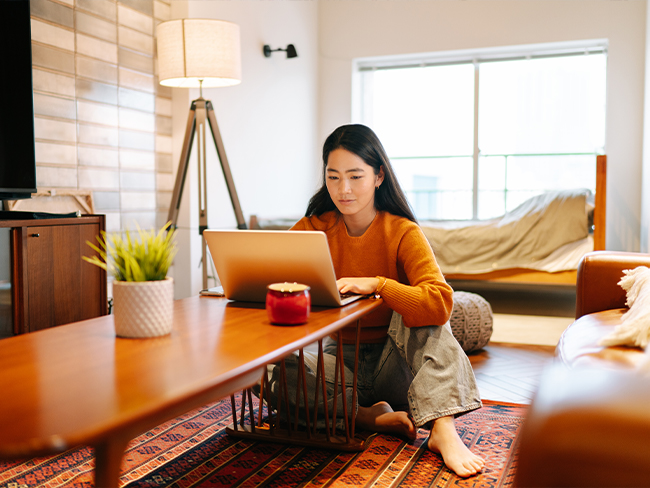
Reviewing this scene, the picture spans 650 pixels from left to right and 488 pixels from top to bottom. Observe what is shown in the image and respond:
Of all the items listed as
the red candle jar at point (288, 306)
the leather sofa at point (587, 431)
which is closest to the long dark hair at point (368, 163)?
the red candle jar at point (288, 306)

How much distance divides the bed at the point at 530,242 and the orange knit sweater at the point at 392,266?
190cm

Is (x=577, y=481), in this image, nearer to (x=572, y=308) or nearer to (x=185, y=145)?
(x=185, y=145)

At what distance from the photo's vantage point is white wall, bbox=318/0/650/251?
4.88m

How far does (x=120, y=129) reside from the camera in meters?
3.08

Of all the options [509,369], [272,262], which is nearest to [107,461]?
[272,262]

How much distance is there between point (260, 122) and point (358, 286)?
10.7ft

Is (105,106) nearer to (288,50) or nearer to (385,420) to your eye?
(288,50)

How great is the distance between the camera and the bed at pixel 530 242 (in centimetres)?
363

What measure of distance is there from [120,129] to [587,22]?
3.98m

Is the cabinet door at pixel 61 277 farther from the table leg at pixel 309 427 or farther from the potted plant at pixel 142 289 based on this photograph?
the potted plant at pixel 142 289

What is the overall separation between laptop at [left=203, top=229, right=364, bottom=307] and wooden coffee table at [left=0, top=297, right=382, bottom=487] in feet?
0.34

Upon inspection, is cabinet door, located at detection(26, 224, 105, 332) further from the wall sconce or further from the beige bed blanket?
the wall sconce

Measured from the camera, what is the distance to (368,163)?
5.50 ft

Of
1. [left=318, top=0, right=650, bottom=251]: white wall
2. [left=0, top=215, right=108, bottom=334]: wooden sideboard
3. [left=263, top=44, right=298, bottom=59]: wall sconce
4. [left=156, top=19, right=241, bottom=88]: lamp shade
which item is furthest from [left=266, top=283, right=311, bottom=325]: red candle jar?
[left=318, top=0, right=650, bottom=251]: white wall
